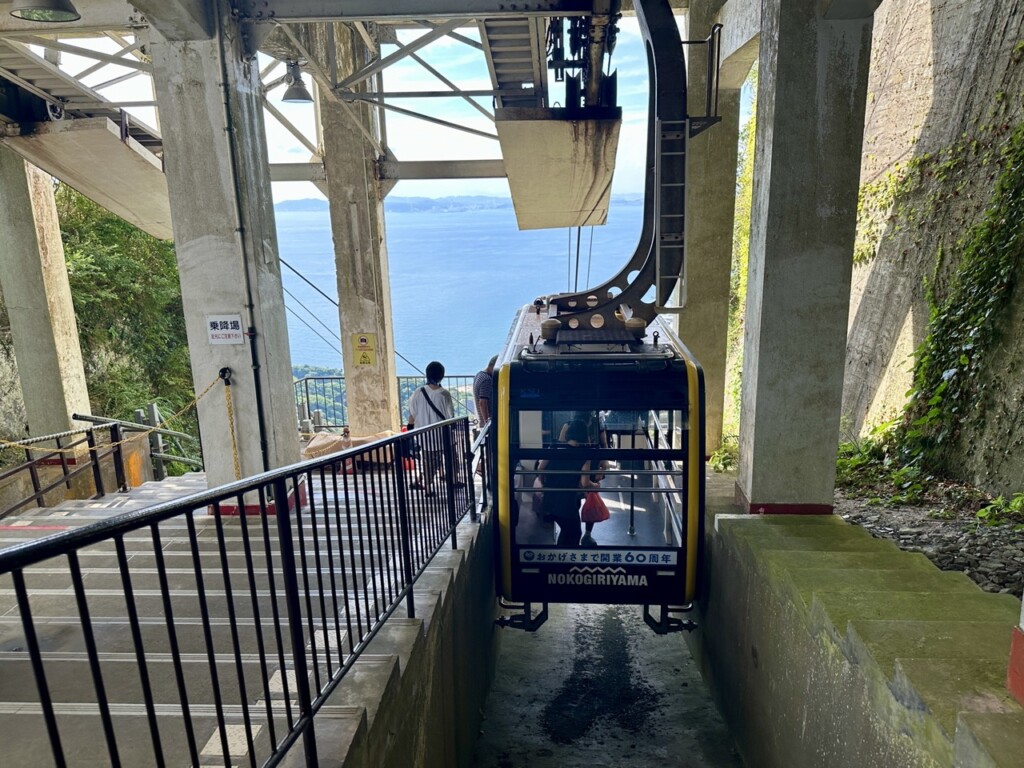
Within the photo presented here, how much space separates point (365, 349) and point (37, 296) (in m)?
5.10

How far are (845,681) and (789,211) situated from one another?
3.34m

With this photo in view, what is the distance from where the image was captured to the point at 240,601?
368 cm

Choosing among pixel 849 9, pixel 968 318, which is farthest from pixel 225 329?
pixel 968 318

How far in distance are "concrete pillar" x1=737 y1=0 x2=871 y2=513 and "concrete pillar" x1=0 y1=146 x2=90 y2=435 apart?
9.45 meters

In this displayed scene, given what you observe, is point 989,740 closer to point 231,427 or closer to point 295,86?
point 231,427

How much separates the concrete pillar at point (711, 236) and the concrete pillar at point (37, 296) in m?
9.19

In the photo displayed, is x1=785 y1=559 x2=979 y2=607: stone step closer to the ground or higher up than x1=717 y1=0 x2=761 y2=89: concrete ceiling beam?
closer to the ground

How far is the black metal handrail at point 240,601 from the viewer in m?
1.43

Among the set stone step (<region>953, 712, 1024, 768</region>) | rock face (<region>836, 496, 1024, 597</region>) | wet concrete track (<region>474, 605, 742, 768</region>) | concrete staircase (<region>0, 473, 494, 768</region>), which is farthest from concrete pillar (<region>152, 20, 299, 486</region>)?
rock face (<region>836, 496, 1024, 597</region>)

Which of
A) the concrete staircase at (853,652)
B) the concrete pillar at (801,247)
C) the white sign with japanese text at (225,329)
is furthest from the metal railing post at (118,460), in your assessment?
the concrete pillar at (801,247)

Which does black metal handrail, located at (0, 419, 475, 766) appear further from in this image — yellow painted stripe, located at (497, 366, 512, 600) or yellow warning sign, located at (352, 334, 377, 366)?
yellow warning sign, located at (352, 334, 377, 366)

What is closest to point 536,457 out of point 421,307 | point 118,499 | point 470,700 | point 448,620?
point 448,620

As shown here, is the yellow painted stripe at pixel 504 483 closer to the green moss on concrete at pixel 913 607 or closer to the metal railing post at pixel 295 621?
the green moss on concrete at pixel 913 607

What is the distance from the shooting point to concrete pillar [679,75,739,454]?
28.7ft
